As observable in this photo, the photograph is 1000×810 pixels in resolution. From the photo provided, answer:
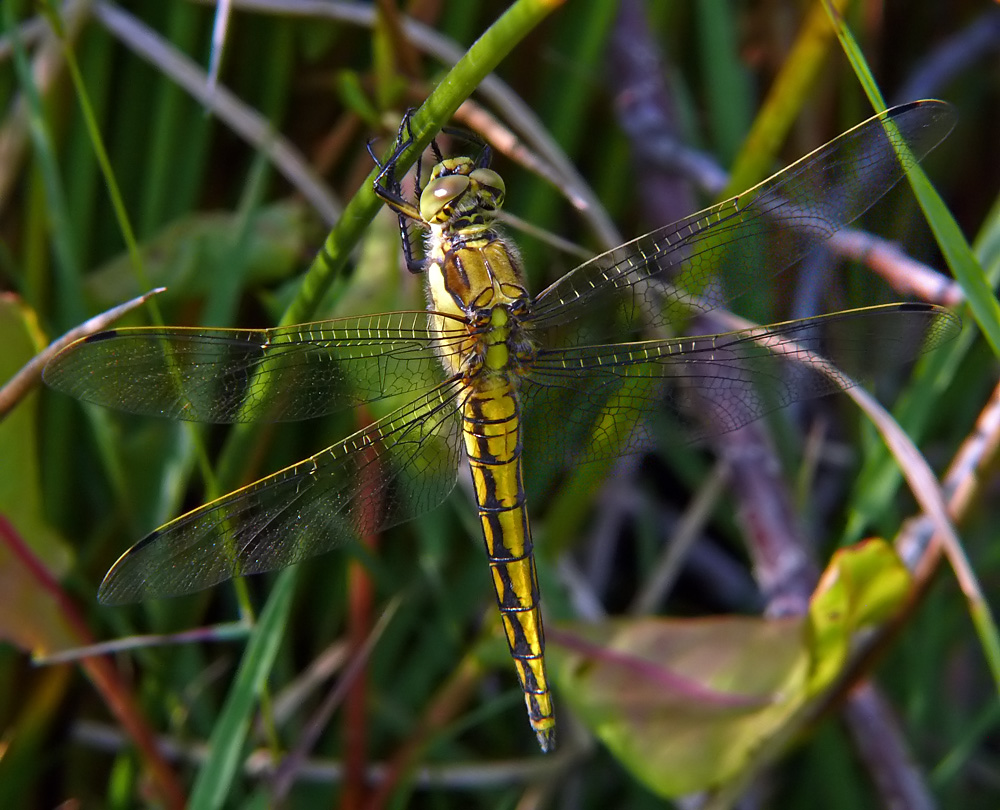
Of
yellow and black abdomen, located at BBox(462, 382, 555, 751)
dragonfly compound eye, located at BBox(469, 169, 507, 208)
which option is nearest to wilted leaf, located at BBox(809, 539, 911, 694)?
yellow and black abdomen, located at BBox(462, 382, 555, 751)

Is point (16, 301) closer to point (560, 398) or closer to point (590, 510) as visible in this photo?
point (560, 398)

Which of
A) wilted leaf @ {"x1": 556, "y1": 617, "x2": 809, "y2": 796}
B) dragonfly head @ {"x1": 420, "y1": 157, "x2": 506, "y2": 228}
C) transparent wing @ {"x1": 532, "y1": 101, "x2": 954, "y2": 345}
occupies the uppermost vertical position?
dragonfly head @ {"x1": 420, "y1": 157, "x2": 506, "y2": 228}

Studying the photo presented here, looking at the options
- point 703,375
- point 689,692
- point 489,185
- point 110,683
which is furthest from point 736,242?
point 110,683

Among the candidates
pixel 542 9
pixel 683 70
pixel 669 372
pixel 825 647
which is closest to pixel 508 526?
pixel 669 372

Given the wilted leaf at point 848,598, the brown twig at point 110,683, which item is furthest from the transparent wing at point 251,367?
the wilted leaf at point 848,598

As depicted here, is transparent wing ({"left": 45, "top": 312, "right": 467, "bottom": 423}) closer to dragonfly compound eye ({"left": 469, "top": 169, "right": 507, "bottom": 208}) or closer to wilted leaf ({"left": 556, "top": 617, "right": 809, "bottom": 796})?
dragonfly compound eye ({"left": 469, "top": 169, "right": 507, "bottom": 208})

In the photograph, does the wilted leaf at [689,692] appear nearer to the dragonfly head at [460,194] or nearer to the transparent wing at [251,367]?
the transparent wing at [251,367]
